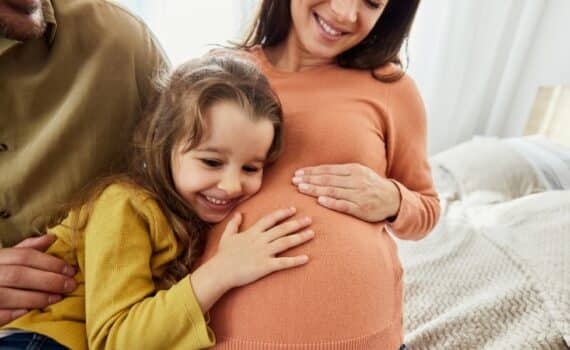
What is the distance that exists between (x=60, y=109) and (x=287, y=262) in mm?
555

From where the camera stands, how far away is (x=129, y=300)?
68 cm

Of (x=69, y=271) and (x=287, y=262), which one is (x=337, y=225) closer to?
(x=287, y=262)

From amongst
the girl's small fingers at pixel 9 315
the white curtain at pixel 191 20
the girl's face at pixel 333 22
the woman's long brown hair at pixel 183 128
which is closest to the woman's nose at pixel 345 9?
the girl's face at pixel 333 22

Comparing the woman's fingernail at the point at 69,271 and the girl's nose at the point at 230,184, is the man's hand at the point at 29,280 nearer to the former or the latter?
the woman's fingernail at the point at 69,271

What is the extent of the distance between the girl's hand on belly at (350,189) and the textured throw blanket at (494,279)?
46cm

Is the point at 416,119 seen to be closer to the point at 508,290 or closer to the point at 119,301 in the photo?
the point at 508,290

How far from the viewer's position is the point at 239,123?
2.42 feet

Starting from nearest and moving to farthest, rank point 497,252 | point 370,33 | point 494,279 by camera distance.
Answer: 1. point 370,33
2. point 494,279
3. point 497,252

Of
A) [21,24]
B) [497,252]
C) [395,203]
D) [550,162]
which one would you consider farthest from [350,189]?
[550,162]

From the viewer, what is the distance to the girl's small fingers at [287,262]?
0.71m

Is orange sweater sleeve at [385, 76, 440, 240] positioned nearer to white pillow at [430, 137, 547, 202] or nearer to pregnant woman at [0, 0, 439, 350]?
pregnant woman at [0, 0, 439, 350]

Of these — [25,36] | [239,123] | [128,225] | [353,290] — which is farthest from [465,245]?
[25,36]

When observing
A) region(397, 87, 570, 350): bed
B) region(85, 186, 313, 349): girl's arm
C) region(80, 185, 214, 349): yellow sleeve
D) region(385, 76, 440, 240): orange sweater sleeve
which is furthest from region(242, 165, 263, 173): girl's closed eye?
region(397, 87, 570, 350): bed

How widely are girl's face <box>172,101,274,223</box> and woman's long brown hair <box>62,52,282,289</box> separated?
0.6 inches
